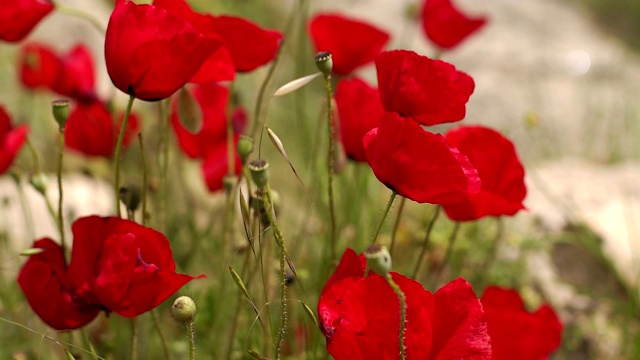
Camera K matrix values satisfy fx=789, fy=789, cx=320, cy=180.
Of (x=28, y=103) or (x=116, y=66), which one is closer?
(x=116, y=66)

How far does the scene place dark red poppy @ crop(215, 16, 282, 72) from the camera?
95cm

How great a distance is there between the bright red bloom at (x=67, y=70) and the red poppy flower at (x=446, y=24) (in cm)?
71

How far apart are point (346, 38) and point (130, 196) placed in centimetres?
55

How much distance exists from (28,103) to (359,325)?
2.32 metres

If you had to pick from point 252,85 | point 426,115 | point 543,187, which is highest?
point 426,115

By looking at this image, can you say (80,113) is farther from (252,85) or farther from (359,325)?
(252,85)

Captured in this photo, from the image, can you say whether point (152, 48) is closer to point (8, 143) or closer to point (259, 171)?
point (259, 171)

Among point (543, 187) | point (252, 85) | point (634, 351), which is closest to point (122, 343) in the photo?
point (634, 351)

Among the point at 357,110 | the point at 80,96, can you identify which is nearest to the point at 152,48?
the point at 357,110

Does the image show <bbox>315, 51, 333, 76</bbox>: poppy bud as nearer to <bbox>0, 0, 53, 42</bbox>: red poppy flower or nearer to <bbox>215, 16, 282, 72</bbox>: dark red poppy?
<bbox>215, 16, 282, 72</bbox>: dark red poppy

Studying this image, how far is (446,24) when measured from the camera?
149 centimetres

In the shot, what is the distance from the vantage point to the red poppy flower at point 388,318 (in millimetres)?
704

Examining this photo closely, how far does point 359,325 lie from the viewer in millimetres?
714

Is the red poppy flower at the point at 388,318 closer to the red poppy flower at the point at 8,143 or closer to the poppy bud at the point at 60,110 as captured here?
the poppy bud at the point at 60,110
